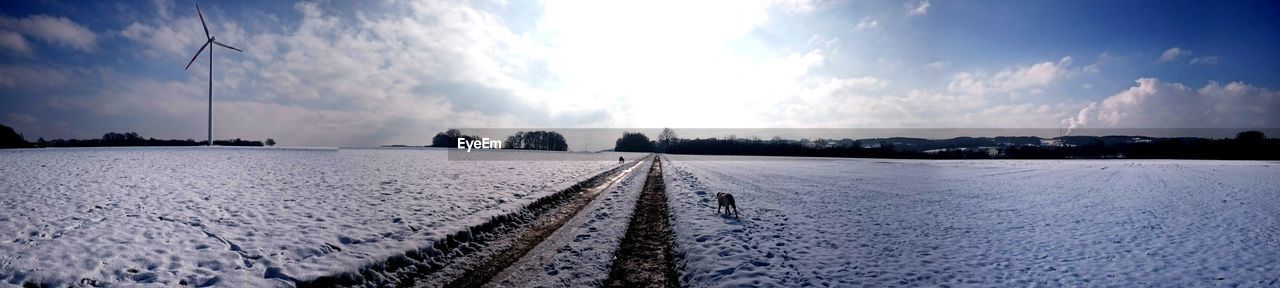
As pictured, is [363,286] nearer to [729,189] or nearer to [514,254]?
[514,254]

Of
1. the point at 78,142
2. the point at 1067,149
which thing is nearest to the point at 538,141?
the point at 78,142

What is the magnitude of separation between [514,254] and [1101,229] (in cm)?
1761

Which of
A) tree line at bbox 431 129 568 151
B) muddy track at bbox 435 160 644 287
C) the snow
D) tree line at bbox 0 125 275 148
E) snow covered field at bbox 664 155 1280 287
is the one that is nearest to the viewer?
the snow

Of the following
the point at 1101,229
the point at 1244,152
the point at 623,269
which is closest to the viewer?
the point at 623,269

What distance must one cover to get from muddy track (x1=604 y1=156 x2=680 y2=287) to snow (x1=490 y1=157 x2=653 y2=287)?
0.68ft

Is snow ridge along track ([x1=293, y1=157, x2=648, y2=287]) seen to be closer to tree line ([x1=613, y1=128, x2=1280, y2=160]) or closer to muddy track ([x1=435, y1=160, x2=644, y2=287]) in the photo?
muddy track ([x1=435, y1=160, x2=644, y2=287])

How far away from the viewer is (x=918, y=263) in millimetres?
10375

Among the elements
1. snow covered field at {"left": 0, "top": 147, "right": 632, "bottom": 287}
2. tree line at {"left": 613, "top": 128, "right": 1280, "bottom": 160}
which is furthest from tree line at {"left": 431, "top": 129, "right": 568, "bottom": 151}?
snow covered field at {"left": 0, "top": 147, "right": 632, "bottom": 287}

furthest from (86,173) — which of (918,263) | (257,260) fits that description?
(918,263)

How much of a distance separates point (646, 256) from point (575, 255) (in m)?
1.46

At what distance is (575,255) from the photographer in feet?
32.0

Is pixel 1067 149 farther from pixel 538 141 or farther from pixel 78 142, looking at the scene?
pixel 78 142

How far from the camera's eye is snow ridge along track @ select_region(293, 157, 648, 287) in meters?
8.44

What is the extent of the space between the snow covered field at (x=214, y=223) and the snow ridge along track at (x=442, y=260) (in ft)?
0.71
